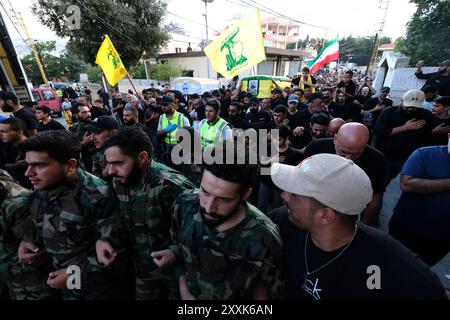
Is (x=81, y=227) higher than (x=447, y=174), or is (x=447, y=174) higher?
(x=447, y=174)

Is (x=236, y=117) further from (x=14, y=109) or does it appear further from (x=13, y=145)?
(x=14, y=109)

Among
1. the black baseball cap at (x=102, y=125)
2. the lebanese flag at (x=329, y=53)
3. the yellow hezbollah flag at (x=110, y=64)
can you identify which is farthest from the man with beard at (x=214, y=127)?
the lebanese flag at (x=329, y=53)

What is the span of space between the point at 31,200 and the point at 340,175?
2.21 m

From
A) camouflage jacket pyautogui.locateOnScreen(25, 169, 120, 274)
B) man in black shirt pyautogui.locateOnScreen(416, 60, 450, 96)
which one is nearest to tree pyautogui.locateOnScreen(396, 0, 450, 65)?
man in black shirt pyautogui.locateOnScreen(416, 60, 450, 96)

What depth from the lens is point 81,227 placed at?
69.6 inches

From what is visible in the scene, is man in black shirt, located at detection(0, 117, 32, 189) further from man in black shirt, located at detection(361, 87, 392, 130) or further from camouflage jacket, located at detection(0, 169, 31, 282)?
man in black shirt, located at detection(361, 87, 392, 130)

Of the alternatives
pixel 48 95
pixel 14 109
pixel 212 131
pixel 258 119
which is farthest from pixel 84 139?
Answer: pixel 48 95

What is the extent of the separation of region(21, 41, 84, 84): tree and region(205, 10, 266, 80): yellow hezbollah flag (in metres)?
46.9

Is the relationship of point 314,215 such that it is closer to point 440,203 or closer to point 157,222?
point 157,222

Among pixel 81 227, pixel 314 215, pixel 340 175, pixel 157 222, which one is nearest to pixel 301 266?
pixel 314 215

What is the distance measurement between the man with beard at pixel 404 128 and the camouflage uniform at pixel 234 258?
10.5 feet

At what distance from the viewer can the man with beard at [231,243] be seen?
1.40 metres

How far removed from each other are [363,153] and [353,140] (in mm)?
298

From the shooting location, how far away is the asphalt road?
2797 millimetres
